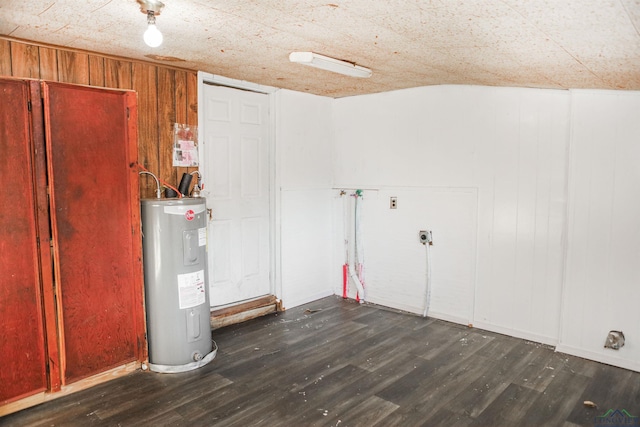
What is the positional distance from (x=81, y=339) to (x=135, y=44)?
1.91 metres

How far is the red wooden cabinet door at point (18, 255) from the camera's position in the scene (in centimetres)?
240

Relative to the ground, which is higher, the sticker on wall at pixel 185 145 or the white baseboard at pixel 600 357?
the sticker on wall at pixel 185 145

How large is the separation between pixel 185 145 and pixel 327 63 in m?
1.36

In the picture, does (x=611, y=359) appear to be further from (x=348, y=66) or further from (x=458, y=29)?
(x=348, y=66)

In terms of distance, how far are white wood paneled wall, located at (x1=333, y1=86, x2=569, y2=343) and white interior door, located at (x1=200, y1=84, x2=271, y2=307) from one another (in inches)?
50.2

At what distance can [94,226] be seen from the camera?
2746mm

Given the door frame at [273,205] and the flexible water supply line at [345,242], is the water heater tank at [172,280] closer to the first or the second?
the door frame at [273,205]

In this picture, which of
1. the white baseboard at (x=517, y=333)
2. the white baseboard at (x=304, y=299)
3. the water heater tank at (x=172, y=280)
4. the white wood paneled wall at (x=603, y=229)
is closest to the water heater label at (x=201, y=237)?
the water heater tank at (x=172, y=280)

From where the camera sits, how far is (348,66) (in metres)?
3.15

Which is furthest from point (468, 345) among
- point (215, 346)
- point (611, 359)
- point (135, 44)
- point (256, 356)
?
point (135, 44)

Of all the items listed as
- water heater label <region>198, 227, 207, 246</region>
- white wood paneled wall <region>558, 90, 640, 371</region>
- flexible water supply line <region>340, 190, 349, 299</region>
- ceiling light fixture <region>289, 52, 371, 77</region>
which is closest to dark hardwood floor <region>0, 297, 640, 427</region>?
white wood paneled wall <region>558, 90, 640, 371</region>

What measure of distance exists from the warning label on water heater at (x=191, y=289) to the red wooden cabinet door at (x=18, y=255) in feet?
2.73

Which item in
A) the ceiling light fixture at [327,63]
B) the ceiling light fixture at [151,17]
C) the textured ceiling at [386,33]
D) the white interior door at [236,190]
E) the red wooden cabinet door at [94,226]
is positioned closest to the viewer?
the textured ceiling at [386,33]

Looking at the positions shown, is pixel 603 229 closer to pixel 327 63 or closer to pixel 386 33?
pixel 386 33
